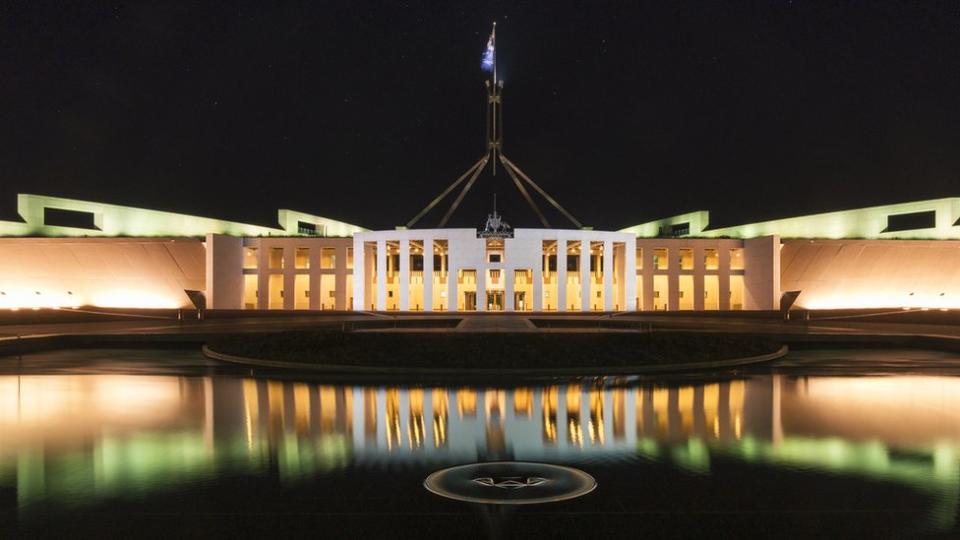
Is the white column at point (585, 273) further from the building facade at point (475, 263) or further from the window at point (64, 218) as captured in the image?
the window at point (64, 218)

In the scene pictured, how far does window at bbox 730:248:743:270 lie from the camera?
4888 centimetres

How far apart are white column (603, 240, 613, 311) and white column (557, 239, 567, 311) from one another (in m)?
2.87

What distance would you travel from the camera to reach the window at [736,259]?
48.9m

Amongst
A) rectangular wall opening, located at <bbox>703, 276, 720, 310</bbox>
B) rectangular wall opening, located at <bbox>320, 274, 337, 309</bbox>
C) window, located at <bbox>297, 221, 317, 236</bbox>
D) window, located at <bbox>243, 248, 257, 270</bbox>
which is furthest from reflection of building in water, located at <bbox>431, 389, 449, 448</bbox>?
window, located at <bbox>297, 221, 317, 236</bbox>

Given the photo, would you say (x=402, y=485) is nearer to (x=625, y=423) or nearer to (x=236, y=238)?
(x=625, y=423)

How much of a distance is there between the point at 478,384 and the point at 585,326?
43.2 ft

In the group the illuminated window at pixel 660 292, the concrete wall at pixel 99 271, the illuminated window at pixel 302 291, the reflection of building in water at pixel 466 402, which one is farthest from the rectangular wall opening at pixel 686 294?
the reflection of building in water at pixel 466 402

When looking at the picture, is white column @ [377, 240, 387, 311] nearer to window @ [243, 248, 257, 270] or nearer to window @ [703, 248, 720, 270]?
window @ [243, 248, 257, 270]

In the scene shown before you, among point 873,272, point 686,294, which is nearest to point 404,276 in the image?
point 686,294

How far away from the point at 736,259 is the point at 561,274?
1579 cm

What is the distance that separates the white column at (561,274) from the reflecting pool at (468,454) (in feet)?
89.6

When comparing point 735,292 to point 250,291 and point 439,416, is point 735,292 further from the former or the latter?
point 439,416

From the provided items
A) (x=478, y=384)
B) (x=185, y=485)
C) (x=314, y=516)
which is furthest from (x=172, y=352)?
(x=314, y=516)

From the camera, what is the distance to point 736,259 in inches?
1957
